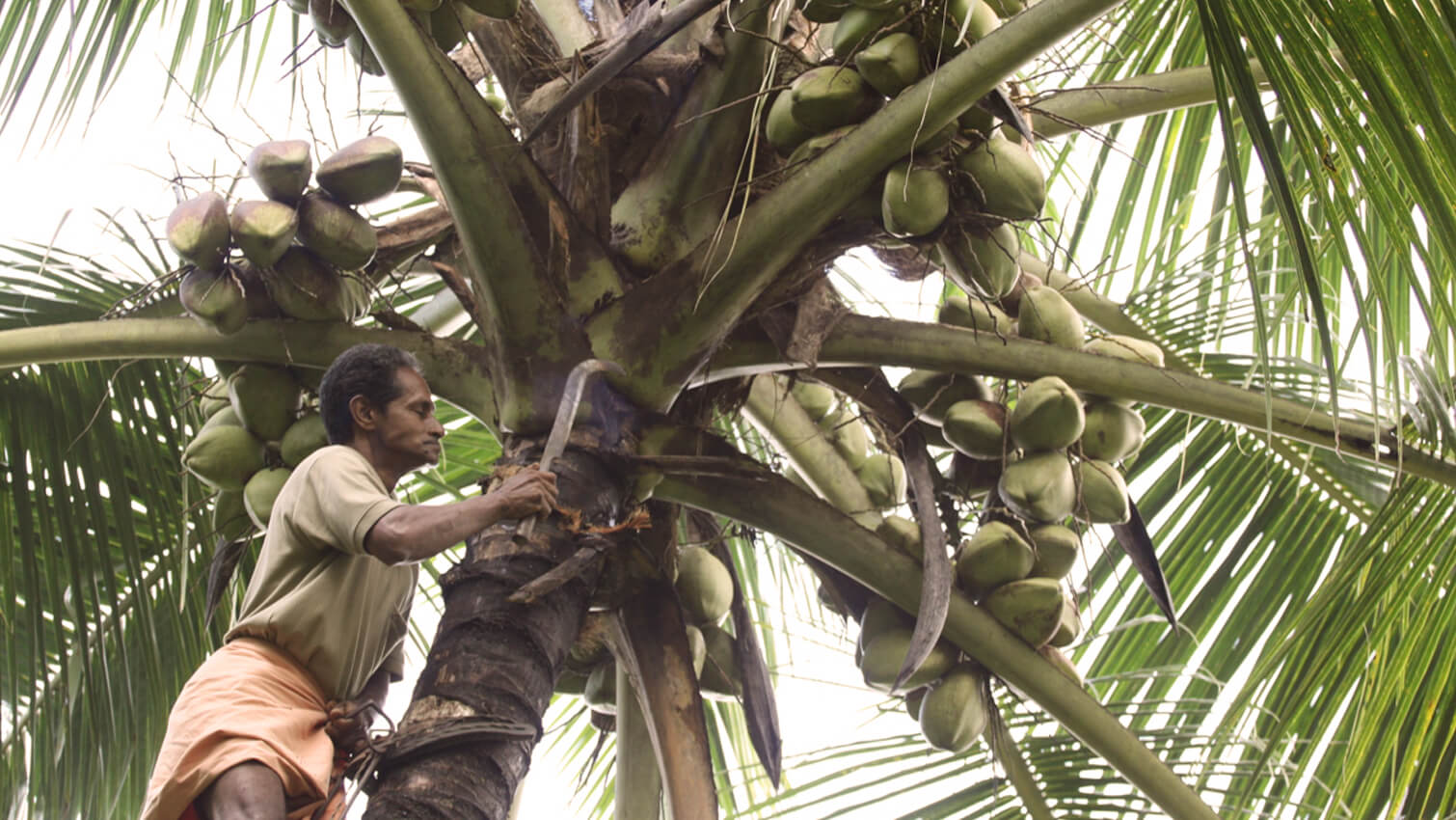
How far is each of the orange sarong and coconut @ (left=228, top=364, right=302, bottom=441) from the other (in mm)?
599

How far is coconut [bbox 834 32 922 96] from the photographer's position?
6.83ft

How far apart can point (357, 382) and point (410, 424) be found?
10cm

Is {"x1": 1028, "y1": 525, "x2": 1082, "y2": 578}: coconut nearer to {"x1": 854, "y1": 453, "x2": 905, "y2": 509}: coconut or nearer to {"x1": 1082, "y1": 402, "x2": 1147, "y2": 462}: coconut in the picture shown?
{"x1": 1082, "y1": 402, "x2": 1147, "y2": 462}: coconut

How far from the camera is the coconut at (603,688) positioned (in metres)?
2.69

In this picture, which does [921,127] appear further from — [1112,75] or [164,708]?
[164,708]

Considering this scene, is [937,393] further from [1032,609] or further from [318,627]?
[318,627]

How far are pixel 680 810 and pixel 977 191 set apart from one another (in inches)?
38.5

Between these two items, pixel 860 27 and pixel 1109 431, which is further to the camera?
pixel 1109 431

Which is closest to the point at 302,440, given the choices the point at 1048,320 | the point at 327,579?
the point at 327,579

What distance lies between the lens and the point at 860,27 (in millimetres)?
2139

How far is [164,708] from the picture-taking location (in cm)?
278

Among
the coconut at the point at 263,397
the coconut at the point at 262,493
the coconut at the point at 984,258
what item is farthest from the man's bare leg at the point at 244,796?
the coconut at the point at 984,258

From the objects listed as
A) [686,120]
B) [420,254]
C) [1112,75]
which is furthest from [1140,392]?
[420,254]

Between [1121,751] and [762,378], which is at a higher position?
[762,378]
